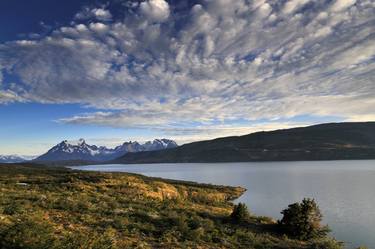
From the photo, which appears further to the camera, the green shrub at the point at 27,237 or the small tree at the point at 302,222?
the small tree at the point at 302,222

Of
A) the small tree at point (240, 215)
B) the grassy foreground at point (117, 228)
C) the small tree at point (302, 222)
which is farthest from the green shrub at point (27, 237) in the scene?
the small tree at point (302, 222)

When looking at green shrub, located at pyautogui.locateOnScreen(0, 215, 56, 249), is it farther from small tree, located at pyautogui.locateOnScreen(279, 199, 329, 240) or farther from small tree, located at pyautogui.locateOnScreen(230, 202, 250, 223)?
small tree, located at pyautogui.locateOnScreen(279, 199, 329, 240)

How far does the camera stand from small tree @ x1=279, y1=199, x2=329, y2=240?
89.7ft

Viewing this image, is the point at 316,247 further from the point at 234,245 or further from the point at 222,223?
the point at 222,223

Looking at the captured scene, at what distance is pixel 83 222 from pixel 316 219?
19.5m

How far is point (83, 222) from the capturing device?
22.5 meters

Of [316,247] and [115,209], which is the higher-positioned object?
[115,209]

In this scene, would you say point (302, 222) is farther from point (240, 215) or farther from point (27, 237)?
point (27, 237)

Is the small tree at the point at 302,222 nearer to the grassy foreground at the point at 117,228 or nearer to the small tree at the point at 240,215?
the grassy foreground at the point at 117,228

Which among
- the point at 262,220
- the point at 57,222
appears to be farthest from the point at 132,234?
the point at 262,220

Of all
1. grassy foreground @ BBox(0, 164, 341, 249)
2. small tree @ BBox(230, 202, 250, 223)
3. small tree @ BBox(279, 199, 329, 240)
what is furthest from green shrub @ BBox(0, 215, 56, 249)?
small tree @ BBox(279, 199, 329, 240)

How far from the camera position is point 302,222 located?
1089 inches

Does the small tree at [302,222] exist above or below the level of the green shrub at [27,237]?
below

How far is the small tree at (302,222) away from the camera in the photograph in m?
27.3
